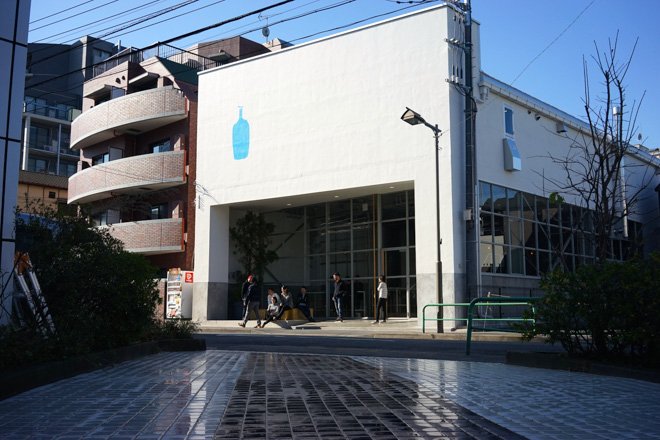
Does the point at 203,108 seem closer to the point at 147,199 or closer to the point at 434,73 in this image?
the point at 147,199

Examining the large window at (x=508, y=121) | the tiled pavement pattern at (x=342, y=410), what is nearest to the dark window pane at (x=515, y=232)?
the large window at (x=508, y=121)

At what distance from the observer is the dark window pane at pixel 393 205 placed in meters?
29.0

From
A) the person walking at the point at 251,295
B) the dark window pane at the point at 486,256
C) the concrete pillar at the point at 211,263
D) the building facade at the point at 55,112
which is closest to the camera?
the person walking at the point at 251,295

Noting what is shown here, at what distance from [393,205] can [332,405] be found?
23.4m

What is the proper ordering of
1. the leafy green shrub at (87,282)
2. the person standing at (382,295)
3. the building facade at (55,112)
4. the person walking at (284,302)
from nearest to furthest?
the leafy green shrub at (87,282), the person standing at (382,295), the person walking at (284,302), the building facade at (55,112)

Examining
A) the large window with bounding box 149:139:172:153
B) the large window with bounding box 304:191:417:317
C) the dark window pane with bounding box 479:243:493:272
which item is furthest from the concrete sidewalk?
the large window with bounding box 149:139:172:153

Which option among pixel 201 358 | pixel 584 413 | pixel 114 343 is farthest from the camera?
pixel 201 358

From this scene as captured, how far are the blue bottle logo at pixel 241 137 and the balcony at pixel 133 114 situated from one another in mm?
4731

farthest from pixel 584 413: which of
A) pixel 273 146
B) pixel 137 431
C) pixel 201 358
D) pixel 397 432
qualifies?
pixel 273 146

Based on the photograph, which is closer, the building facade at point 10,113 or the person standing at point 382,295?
the building facade at point 10,113

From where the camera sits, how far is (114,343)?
33.5 feet

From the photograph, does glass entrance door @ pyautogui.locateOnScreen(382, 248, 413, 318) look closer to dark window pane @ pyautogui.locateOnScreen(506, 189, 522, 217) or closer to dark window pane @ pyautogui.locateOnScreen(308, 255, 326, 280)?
dark window pane @ pyautogui.locateOnScreen(308, 255, 326, 280)

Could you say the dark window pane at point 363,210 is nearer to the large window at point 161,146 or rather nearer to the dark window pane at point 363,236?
the dark window pane at point 363,236

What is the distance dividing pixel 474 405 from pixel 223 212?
26435 mm
